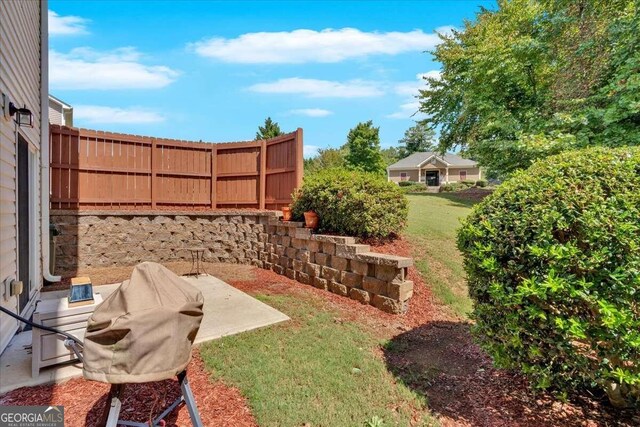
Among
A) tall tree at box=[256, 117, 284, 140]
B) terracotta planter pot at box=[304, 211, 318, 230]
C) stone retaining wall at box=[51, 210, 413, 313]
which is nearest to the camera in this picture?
stone retaining wall at box=[51, 210, 413, 313]

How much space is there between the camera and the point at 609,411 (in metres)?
2.39

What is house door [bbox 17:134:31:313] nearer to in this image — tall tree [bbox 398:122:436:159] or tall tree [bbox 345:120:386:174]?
tall tree [bbox 345:120:386:174]

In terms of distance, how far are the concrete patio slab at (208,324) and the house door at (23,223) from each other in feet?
1.86

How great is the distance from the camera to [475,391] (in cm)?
269

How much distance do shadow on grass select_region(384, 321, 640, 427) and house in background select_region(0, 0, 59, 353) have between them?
3865 millimetres

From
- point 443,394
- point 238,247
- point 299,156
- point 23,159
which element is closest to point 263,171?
point 299,156

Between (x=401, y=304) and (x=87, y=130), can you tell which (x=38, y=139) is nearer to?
(x=87, y=130)

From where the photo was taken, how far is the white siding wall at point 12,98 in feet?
10.1

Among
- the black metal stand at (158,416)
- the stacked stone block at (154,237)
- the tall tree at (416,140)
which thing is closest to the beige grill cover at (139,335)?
the black metal stand at (158,416)

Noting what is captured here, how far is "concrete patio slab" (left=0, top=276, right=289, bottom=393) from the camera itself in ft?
8.66

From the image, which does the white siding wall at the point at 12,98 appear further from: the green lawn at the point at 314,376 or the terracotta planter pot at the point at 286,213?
the terracotta planter pot at the point at 286,213

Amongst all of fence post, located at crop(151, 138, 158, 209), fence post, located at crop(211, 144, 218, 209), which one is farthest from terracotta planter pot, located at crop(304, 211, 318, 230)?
fence post, located at crop(151, 138, 158, 209)

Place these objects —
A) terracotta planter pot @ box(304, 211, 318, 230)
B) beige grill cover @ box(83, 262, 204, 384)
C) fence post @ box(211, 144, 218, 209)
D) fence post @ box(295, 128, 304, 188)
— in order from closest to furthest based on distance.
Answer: beige grill cover @ box(83, 262, 204, 384)
terracotta planter pot @ box(304, 211, 318, 230)
fence post @ box(295, 128, 304, 188)
fence post @ box(211, 144, 218, 209)

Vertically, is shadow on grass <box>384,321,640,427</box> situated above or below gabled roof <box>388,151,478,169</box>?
below
